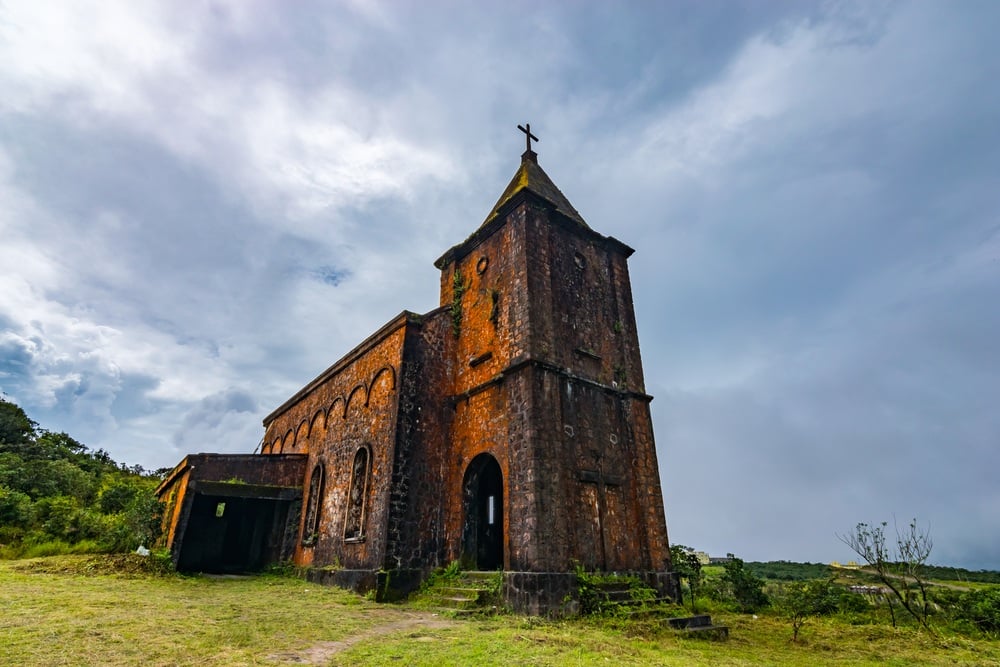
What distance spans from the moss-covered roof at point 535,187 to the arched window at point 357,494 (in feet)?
25.0

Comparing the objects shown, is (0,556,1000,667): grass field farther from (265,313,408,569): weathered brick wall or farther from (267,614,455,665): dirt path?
(265,313,408,569): weathered brick wall

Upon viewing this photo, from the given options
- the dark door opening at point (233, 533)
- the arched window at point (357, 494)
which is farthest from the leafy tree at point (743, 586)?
the dark door opening at point (233, 533)

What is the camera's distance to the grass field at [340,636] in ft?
18.1

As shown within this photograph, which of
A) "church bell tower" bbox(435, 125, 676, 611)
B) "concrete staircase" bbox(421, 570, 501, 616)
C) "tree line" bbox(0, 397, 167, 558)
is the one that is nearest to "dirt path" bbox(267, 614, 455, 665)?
"concrete staircase" bbox(421, 570, 501, 616)

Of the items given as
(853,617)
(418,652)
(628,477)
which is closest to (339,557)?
(628,477)

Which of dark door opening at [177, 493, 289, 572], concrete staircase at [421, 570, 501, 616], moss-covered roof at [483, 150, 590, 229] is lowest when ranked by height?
concrete staircase at [421, 570, 501, 616]

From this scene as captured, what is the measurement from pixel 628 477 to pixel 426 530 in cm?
501

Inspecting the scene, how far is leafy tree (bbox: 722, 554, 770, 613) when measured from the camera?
13906 mm

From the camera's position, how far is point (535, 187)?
1477 cm

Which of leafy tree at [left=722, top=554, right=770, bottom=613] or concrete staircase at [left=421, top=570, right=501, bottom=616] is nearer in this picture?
concrete staircase at [left=421, top=570, right=501, bottom=616]

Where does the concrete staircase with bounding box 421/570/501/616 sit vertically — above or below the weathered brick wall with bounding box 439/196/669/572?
below

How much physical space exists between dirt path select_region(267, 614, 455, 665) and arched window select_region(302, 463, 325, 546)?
8016mm

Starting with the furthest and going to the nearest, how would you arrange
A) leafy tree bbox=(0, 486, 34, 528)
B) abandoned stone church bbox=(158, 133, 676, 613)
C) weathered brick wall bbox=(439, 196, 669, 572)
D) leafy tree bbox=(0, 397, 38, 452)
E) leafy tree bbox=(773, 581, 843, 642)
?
leafy tree bbox=(0, 397, 38, 452) < leafy tree bbox=(0, 486, 34, 528) < leafy tree bbox=(773, 581, 843, 642) < abandoned stone church bbox=(158, 133, 676, 613) < weathered brick wall bbox=(439, 196, 669, 572)

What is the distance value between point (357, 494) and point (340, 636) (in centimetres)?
740
